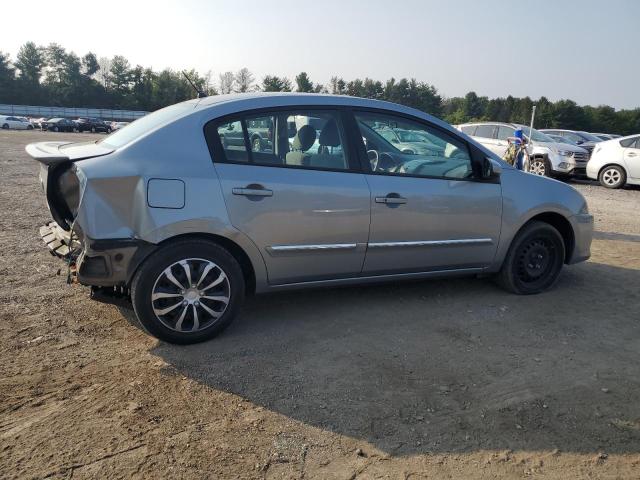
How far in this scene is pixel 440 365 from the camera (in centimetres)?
355

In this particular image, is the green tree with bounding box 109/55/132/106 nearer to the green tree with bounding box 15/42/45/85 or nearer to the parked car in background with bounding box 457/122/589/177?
the green tree with bounding box 15/42/45/85

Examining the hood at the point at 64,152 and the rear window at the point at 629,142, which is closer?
the hood at the point at 64,152

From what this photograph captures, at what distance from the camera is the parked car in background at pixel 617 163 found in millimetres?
14336

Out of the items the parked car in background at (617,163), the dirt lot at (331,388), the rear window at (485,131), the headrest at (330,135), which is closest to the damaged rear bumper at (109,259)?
the dirt lot at (331,388)

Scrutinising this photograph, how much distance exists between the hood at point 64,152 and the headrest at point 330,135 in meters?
1.58

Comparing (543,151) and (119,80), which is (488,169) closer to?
(543,151)

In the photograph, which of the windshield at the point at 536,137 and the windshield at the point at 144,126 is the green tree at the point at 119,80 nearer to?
the windshield at the point at 536,137

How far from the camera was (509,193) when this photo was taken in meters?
4.69

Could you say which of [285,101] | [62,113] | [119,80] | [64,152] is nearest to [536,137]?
[285,101]

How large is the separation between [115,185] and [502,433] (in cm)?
279

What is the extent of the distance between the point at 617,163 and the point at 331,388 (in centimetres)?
1440

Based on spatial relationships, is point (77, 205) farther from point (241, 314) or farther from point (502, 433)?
point (502, 433)

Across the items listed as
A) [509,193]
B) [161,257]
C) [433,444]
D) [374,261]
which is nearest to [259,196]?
[161,257]

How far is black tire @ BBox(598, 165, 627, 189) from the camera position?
14.5 metres
